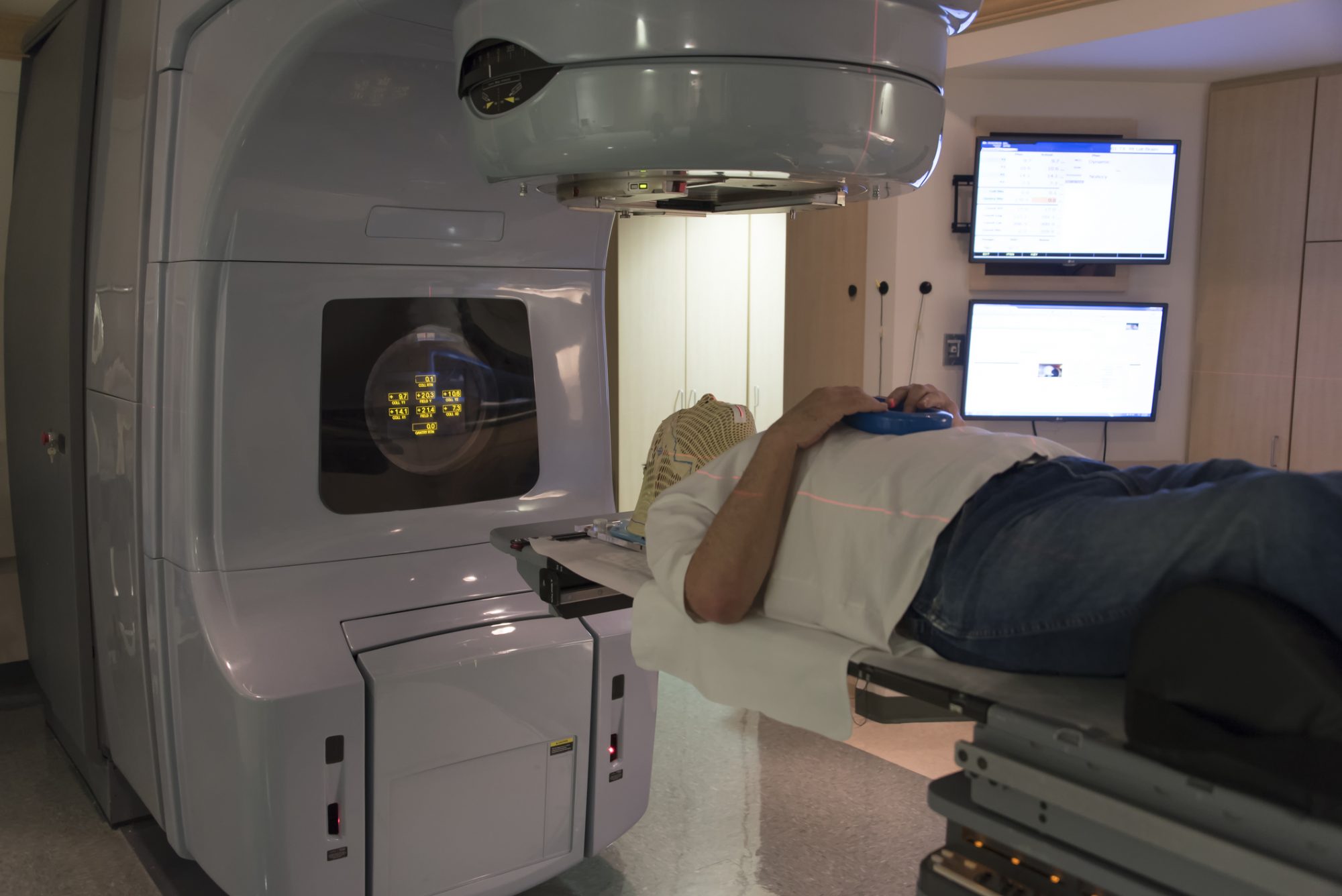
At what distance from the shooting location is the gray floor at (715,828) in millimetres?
2340

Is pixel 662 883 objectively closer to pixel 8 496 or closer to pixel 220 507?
pixel 220 507

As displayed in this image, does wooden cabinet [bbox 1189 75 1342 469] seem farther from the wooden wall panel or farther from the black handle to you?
the black handle

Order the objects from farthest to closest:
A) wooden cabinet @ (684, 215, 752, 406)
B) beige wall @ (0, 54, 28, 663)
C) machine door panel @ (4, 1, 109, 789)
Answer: wooden cabinet @ (684, 215, 752, 406) → beige wall @ (0, 54, 28, 663) → machine door panel @ (4, 1, 109, 789)

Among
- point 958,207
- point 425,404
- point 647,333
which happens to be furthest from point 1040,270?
point 425,404

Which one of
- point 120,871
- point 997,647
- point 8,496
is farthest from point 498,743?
point 8,496

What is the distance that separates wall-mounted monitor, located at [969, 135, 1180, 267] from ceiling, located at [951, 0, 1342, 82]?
225mm

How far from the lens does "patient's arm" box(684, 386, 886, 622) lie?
1346 millimetres

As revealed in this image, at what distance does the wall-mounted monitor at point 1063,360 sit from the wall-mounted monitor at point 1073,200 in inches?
6.9

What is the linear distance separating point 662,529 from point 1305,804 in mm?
837

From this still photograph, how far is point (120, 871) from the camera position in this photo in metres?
2.37

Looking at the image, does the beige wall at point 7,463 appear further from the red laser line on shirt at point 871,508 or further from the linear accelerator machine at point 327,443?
the red laser line on shirt at point 871,508

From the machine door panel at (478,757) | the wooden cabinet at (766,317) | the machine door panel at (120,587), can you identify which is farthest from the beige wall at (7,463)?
the wooden cabinet at (766,317)

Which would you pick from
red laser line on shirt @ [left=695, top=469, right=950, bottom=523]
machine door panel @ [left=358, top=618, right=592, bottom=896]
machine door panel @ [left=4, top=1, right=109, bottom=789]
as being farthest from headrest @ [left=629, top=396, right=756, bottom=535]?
machine door panel @ [left=4, top=1, right=109, bottom=789]

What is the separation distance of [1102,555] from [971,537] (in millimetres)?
171
